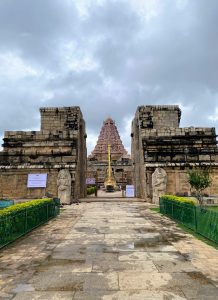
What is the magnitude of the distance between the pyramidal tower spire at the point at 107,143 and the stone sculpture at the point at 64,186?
154 feet

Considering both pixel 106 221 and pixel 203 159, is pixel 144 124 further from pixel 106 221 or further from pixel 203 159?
pixel 106 221

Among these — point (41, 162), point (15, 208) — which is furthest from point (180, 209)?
point (41, 162)

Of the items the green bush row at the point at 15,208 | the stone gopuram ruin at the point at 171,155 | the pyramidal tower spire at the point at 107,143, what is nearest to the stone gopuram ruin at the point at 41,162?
the stone gopuram ruin at the point at 171,155

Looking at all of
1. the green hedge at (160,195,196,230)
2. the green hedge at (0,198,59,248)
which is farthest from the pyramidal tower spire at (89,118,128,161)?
the green hedge at (0,198,59,248)

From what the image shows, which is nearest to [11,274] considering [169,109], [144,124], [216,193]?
[216,193]

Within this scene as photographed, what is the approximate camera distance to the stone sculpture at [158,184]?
19688mm

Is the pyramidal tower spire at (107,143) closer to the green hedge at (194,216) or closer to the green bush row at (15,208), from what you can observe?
the green hedge at (194,216)

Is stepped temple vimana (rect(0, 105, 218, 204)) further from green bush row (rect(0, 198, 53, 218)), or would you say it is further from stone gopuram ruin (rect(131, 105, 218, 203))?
green bush row (rect(0, 198, 53, 218))

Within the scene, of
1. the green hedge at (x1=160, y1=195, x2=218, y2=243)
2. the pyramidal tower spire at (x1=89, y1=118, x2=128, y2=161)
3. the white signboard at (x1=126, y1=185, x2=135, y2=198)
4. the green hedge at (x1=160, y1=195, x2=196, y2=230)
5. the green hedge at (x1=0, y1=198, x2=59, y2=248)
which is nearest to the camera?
the green hedge at (x1=0, y1=198, x2=59, y2=248)

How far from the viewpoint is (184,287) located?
185 inches

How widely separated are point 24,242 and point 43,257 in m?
2.09

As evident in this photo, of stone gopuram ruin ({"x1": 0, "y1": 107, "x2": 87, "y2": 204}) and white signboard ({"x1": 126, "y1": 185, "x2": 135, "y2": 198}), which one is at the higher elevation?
stone gopuram ruin ({"x1": 0, "y1": 107, "x2": 87, "y2": 204})

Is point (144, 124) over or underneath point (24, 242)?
over

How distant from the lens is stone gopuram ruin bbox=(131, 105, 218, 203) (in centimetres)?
2055
